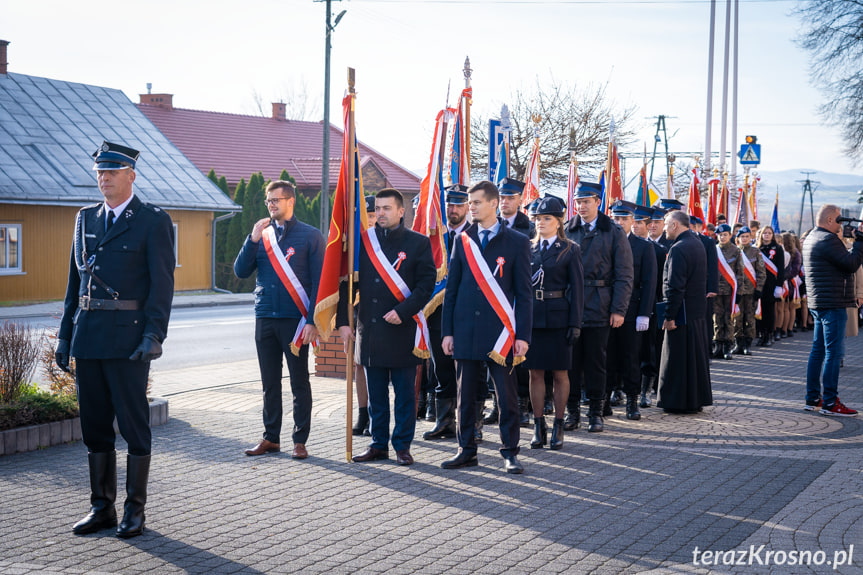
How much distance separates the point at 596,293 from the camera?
8.98m

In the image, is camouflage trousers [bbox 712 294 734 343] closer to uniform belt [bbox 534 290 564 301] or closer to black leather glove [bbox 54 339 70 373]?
uniform belt [bbox 534 290 564 301]

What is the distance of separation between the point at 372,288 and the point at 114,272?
2.40 meters

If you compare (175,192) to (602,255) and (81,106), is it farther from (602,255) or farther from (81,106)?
(602,255)

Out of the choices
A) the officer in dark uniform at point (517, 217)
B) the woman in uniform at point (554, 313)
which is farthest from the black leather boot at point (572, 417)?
the woman in uniform at point (554, 313)

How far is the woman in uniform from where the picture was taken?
8086mm

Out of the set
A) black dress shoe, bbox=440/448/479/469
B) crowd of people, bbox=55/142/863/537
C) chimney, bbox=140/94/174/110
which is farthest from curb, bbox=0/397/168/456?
chimney, bbox=140/94/174/110

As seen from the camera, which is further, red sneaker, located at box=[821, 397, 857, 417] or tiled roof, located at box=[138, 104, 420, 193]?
tiled roof, located at box=[138, 104, 420, 193]

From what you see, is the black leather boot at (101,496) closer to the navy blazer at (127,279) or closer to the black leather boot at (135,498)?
the black leather boot at (135,498)

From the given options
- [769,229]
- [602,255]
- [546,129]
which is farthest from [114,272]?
[546,129]

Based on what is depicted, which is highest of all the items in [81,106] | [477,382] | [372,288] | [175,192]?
[81,106]

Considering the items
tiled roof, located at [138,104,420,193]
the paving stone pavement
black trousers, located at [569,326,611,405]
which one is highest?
tiled roof, located at [138,104,420,193]

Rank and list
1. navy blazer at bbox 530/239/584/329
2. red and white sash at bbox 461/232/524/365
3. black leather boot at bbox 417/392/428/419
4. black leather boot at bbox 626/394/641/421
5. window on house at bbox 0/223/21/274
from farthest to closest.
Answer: window on house at bbox 0/223/21/274, black leather boot at bbox 626/394/641/421, black leather boot at bbox 417/392/428/419, navy blazer at bbox 530/239/584/329, red and white sash at bbox 461/232/524/365

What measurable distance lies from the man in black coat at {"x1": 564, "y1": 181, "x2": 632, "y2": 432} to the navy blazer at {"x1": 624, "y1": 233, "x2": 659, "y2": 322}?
0.93 m

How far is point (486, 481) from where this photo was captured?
22.7ft
